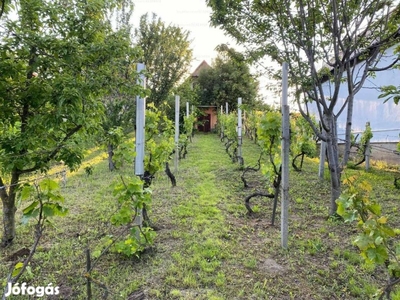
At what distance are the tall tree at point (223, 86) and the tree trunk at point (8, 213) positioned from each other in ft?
63.4

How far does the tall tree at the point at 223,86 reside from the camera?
2184 centimetres

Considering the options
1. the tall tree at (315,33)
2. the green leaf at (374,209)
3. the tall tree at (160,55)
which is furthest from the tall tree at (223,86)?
the green leaf at (374,209)

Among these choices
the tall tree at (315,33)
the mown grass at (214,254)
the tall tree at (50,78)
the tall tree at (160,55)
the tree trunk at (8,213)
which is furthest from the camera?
the tall tree at (160,55)

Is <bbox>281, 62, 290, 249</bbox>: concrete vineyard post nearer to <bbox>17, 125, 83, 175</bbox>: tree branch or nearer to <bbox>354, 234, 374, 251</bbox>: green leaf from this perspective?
<bbox>354, 234, 374, 251</bbox>: green leaf

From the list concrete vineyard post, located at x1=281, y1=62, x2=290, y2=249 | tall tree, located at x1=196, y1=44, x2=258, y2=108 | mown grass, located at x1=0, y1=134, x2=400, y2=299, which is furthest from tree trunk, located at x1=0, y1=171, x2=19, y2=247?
tall tree, located at x1=196, y1=44, x2=258, y2=108

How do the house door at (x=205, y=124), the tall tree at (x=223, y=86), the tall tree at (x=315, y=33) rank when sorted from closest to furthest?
the tall tree at (x=315, y=33), the tall tree at (x=223, y=86), the house door at (x=205, y=124)

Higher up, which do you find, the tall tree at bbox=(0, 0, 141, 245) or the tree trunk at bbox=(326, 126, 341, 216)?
the tall tree at bbox=(0, 0, 141, 245)

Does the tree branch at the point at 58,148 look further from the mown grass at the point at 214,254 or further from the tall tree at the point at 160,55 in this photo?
the tall tree at the point at 160,55

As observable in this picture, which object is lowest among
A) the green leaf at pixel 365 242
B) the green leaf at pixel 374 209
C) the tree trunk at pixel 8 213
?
the tree trunk at pixel 8 213

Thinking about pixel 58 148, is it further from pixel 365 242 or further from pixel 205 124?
pixel 205 124

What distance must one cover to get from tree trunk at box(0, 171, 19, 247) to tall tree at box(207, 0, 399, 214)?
3.64 m

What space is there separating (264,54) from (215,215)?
256 centimetres

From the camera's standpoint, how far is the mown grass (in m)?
2.27

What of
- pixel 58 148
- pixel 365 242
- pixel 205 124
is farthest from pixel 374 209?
pixel 205 124
